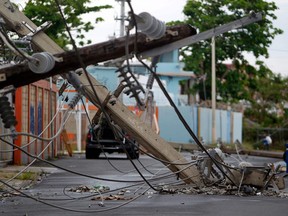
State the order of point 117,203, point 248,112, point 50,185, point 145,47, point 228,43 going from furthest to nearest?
point 248,112 < point 228,43 < point 50,185 < point 117,203 < point 145,47

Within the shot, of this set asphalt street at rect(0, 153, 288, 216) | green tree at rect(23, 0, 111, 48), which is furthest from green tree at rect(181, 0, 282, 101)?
asphalt street at rect(0, 153, 288, 216)

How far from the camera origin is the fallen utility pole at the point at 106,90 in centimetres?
1371

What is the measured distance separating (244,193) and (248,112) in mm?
60077

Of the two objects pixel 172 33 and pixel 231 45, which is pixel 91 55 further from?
pixel 231 45

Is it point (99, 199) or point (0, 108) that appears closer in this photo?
point (0, 108)

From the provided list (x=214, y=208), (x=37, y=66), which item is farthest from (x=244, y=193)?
(x=37, y=66)

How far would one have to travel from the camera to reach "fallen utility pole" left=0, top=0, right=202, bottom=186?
1371 centimetres

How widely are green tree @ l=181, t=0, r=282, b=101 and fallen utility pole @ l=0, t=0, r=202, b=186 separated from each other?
148 feet

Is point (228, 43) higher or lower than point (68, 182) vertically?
higher

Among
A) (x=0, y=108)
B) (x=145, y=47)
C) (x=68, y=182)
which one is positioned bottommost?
(x=68, y=182)

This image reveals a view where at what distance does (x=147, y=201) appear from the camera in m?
18.4

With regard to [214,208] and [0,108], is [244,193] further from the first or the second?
[0,108]

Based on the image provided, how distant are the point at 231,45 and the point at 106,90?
48.9m

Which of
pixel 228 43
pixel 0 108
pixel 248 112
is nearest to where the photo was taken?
pixel 0 108
